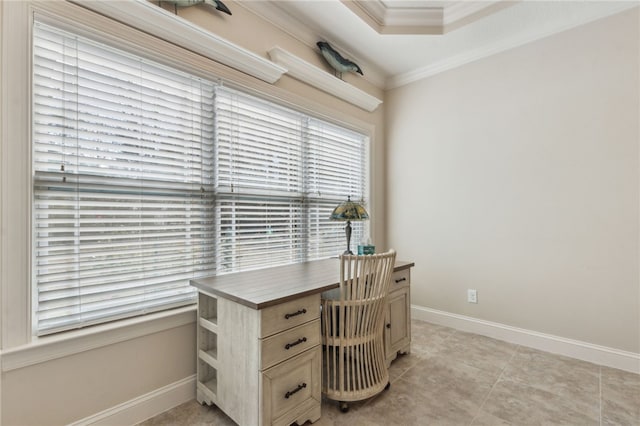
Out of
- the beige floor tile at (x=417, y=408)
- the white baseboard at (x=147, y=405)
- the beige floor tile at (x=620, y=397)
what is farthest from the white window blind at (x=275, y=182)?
the beige floor tile at (x=620, y=397)

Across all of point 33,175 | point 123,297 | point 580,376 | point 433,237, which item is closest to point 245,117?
point 33,175

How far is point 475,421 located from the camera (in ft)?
5.34

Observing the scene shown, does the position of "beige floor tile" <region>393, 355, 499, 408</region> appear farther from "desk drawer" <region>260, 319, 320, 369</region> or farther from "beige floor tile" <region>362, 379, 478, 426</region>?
"desk drawer" <region>260, 319, 320, 369</region>

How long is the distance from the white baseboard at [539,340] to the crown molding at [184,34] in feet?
9.08

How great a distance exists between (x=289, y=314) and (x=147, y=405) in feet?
3.27

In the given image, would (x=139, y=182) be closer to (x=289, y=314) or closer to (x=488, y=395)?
(x=289, y=314)

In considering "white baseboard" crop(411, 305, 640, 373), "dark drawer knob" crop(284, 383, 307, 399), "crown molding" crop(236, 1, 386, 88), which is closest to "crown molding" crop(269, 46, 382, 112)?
"crown molding" crop(236, 1, 386, 88)

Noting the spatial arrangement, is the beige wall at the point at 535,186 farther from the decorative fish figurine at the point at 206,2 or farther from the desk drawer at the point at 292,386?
the decorative fish figurine at the point at 206,2

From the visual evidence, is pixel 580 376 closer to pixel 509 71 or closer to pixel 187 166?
pixel 509 71

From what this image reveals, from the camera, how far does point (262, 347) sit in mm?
1378

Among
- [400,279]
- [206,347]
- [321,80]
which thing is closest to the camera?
[206,347]

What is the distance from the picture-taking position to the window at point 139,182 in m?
1.43

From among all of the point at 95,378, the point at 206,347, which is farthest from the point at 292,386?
the point at 95,378

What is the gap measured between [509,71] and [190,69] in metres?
2.69
